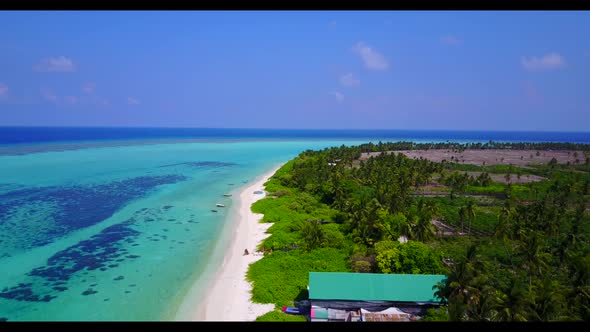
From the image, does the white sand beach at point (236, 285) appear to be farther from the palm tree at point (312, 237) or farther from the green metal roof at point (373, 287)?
the palm tree at point (312, 237)

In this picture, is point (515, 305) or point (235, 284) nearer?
point (515, 305)

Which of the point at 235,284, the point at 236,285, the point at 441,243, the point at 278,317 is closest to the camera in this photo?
the point at 278,317

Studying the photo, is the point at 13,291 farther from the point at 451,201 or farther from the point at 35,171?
Result: the point at 35,171

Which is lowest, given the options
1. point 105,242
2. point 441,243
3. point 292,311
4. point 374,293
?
point 105,242

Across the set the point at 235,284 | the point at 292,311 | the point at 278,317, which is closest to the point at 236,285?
the point at 235,284

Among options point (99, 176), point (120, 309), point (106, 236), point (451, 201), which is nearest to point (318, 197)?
point (451, 201)

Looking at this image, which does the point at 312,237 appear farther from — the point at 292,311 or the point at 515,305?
the point at 515,305

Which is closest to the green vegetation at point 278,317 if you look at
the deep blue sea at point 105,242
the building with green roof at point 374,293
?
the building with green roof at point 374,293

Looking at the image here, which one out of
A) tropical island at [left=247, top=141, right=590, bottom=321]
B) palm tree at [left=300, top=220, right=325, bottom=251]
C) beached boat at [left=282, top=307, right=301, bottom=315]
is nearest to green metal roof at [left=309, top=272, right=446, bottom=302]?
tropical island at [left=247, top=141, right=590, bottom=321]

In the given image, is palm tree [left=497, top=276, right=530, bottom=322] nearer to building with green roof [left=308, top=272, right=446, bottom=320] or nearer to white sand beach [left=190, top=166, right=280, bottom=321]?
building with green roof [left=308, top=272, right=446, bottom=320]
